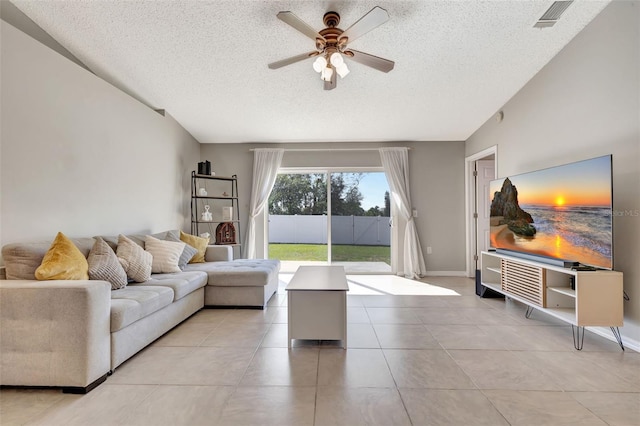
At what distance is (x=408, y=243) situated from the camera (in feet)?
17.1

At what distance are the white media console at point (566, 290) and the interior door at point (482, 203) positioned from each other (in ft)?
4.67

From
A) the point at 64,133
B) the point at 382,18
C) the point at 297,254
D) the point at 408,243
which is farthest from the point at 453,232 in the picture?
the point at 64,133

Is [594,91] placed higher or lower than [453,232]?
higher

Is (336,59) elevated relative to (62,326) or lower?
Answer: elevated

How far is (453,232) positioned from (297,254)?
2.89m

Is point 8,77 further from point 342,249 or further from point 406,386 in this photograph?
point 342,249

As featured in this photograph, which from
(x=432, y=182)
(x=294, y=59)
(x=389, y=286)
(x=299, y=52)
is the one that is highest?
(x=299, y=52)

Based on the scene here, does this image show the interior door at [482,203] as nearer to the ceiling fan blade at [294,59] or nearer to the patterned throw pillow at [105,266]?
the ceiling fan blade at [294,59]

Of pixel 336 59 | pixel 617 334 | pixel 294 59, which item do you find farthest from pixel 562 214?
pixel 294 59

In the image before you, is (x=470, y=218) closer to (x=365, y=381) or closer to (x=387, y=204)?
(x=387, y=204)

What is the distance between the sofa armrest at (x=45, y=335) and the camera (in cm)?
176

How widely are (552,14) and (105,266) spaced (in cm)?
440

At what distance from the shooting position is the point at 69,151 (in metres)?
2.73

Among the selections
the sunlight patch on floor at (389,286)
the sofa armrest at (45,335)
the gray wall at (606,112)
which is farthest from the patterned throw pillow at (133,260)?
the gray wall at (606,112)
